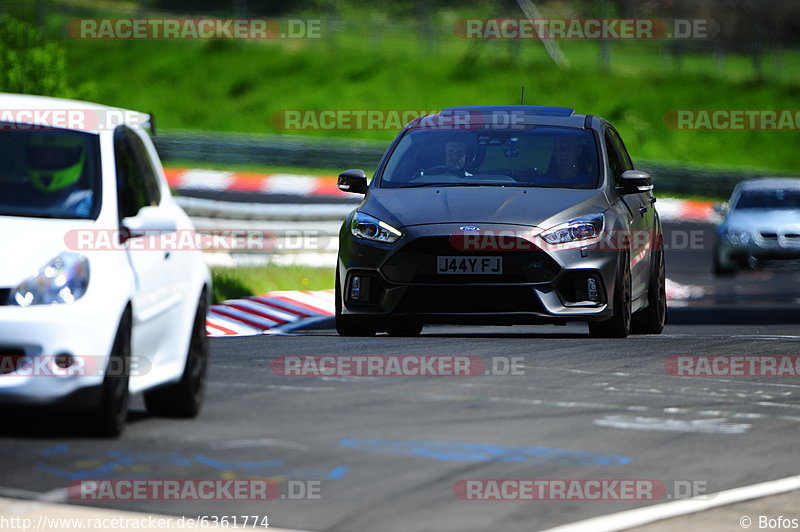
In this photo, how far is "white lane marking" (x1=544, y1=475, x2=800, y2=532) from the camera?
6988mm

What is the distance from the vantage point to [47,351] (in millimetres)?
7414

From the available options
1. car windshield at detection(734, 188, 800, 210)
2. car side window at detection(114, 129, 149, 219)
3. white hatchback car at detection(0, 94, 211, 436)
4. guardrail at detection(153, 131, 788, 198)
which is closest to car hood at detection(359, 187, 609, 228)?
white hatchback car at detection(0, 94, 211, 436)

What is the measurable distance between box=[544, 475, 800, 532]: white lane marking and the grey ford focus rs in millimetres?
3923

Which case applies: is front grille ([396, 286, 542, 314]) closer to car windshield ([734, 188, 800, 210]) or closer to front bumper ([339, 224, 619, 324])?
front bumper ([339, 224, 619, 324])

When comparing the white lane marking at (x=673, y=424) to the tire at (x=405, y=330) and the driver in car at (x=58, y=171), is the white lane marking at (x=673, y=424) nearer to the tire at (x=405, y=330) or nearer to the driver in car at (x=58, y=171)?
the driver in car at (x=58, y=171)

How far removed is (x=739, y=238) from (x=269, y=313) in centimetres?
1052

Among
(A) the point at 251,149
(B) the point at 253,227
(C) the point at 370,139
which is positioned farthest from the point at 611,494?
(C) the point at 370,139

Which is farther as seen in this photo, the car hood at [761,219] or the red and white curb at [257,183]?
the red and white curb at [257,183]

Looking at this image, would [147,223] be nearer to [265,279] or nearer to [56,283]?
[56,283]

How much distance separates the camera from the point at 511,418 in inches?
373

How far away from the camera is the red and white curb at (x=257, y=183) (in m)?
34.8

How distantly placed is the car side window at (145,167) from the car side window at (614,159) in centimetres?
508

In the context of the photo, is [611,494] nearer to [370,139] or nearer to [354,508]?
[354,508]

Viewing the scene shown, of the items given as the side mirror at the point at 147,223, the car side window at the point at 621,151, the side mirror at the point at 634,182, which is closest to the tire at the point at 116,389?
the side mirror at the point at 147,223
